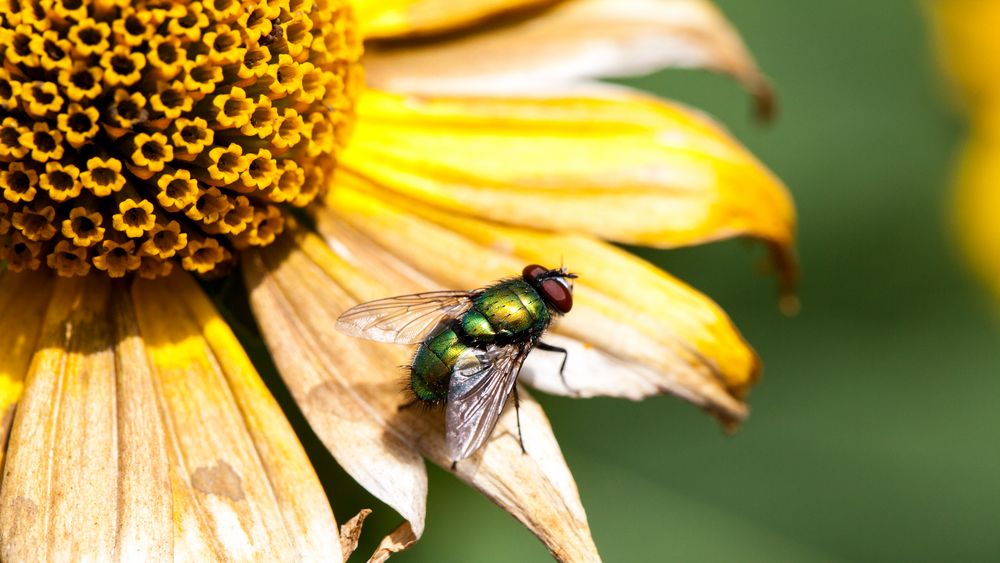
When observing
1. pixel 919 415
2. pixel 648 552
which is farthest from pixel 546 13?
pixel 919 415

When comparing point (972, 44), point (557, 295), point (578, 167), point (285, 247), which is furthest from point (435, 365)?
point (972, 44)

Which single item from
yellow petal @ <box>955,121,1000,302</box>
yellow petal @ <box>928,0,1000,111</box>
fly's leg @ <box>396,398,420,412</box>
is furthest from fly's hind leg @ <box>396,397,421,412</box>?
yellow petal @ <box>928,0,1000,111</box>

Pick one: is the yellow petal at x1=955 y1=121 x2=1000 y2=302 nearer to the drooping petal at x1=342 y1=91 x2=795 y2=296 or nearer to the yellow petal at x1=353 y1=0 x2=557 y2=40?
the drooping petal at x1=342 y1=91 x2=795 y2=296

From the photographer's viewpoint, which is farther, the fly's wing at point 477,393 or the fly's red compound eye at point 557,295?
the fly's red compound eye at point 557,295

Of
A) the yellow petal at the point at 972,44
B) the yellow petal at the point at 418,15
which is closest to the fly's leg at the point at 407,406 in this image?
the yellow petal at the point at 418,15

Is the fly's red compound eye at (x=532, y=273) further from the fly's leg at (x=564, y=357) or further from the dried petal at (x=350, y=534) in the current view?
the dried petal at (x=350, y=534)

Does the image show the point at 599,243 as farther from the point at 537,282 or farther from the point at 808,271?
the point at 808,271

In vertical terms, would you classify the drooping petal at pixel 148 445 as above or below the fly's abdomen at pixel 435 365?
below
